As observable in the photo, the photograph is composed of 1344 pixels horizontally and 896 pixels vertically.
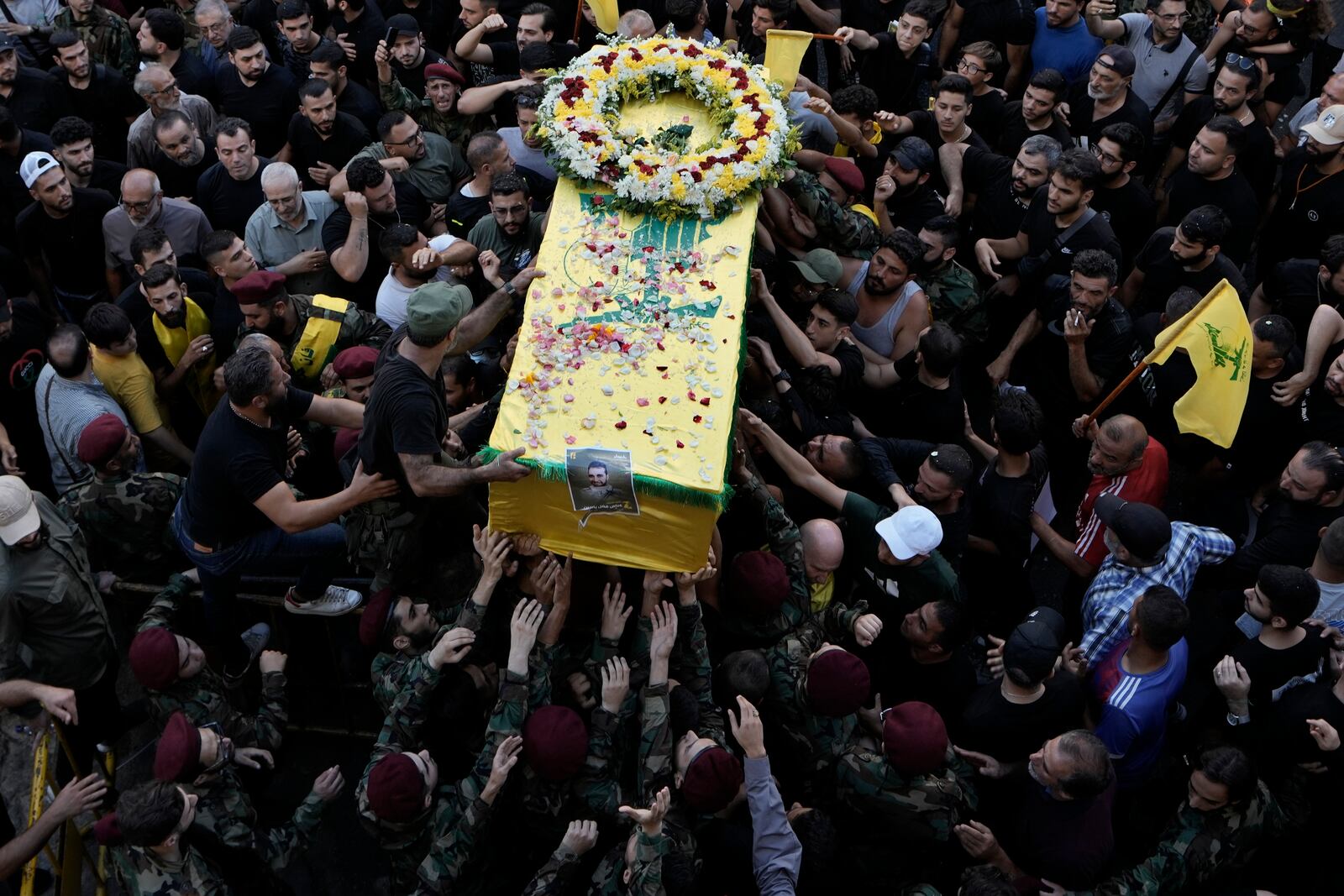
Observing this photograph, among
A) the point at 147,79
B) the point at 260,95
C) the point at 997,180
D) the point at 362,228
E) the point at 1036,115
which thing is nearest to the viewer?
the point at 362,228

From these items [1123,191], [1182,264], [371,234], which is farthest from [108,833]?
[1123,191]

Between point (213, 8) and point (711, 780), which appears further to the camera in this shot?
point (213, 8)

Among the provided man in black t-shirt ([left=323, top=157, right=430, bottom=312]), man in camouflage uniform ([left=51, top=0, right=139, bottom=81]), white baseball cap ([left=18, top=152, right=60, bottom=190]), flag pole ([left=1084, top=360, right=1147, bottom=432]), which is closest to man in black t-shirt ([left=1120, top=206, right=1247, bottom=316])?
flag pole ([left=1084, top=360, right=1147, bottom=432])

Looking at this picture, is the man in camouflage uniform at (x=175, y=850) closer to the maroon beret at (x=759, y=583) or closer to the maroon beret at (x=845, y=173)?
the maroon beret at (x=759, y=583)

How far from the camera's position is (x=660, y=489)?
207 inches

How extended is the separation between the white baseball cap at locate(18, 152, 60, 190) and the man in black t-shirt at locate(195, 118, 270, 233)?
93 centimetres

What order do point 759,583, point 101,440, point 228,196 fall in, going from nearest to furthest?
point 759,583 → point 101,440 → point 228,196

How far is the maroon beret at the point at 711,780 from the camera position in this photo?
4695 millimetres

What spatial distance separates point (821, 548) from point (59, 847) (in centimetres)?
382

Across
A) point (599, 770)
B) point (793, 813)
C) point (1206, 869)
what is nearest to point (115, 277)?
point (599, 770)

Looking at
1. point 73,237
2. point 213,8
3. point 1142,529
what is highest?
point 213,8

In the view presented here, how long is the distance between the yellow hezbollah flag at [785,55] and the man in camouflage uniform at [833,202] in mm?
573

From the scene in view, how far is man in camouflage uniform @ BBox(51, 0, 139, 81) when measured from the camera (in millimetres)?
9617

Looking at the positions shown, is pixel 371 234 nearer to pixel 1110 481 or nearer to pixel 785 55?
pixel 785 55
